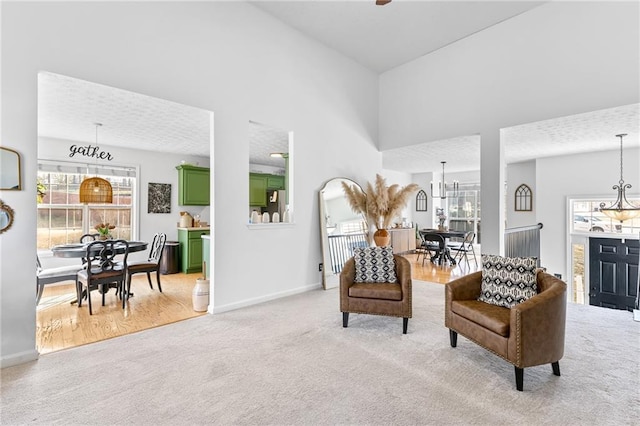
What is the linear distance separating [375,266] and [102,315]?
11.0 feet

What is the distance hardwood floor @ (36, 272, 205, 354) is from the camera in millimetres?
3027

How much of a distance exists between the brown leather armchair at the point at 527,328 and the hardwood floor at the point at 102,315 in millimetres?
3109

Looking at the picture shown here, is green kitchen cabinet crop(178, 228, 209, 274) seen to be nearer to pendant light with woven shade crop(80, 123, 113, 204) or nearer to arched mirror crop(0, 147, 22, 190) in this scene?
pendant light with woven shade crop(80, 123, 113, 204)

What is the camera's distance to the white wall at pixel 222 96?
2.51 m

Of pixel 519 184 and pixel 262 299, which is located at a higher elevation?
pixel 519 184

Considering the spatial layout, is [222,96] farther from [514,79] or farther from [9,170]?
[514,79]

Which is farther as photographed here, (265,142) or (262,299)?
(265,142)

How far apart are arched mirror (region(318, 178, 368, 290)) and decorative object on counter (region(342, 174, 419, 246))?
5.6 inches

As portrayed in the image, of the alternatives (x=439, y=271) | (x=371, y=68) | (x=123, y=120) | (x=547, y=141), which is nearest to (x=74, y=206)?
(x=123, y=120)

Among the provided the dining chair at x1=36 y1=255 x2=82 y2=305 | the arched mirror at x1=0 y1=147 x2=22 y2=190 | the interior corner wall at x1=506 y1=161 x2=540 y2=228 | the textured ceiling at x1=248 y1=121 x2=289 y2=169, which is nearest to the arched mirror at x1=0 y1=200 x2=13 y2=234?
the arched mirror at x1=0 y1=147 x2=22 y2=190

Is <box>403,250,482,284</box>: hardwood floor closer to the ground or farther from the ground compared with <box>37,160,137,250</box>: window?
closer to the ground

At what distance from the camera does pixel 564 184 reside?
21.5ft

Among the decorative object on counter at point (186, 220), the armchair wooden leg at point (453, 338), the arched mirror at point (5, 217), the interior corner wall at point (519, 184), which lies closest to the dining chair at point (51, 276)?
the arched mirror at point (5, 217)

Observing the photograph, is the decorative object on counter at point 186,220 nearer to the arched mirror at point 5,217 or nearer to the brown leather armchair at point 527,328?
the arched mirror at point 5,217
